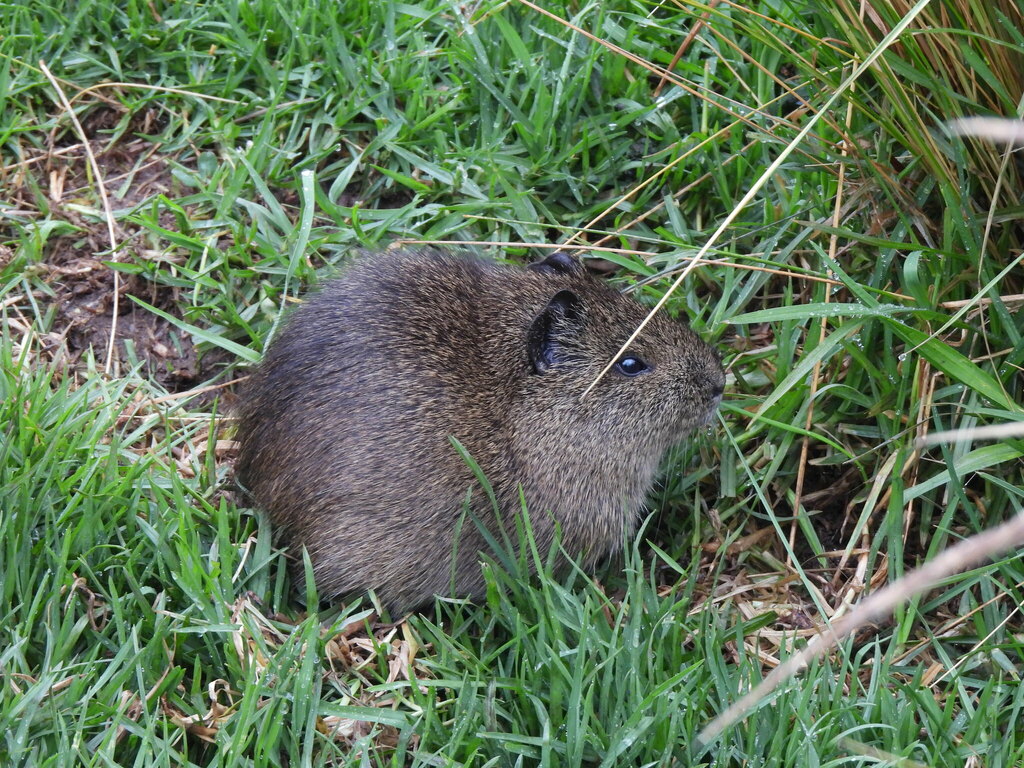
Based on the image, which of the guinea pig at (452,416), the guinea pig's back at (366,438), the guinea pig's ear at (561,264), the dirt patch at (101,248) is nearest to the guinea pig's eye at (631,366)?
the guinea pig at (452,416)

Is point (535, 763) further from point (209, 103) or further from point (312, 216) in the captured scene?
point (209, 103)

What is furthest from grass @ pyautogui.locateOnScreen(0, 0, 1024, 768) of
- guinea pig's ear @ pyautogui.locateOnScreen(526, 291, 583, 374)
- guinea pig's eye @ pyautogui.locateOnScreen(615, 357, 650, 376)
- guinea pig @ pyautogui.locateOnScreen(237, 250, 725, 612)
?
guinea pig's eye @ pyautogui.locateOnScreen(615, 357, 650, 376)

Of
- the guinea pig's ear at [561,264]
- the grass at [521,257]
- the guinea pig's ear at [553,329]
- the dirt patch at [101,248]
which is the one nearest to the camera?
the grass at [521,257]

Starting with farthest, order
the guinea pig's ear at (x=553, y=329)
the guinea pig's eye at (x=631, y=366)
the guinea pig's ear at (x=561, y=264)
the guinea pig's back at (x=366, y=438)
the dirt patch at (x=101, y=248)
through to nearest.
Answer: the dirt patch at (x=101, y=248) → the guinea pig's ear at (x=561, y=264) → the guinea pig's eye at (x=631, y=366) → the guinea pig's ear at (x=553, y=329) → the guinea pig's back at (x=366, y=438)

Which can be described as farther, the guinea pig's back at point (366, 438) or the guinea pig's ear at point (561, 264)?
the guinea pig's ear at point (561, 264)

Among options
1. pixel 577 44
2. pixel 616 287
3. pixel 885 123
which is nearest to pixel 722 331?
pixel 616 287

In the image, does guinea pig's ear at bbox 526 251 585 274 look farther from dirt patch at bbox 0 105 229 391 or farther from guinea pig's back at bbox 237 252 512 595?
dirt patch at bbox 0 105 229 391

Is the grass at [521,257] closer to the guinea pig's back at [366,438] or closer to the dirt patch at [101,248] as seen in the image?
the dirt patch at [101,248]
